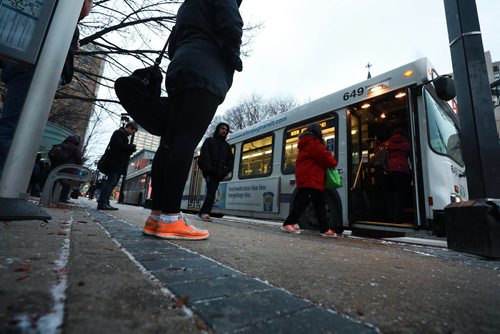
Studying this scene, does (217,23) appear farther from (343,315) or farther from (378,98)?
(378,98)

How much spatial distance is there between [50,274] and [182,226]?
3.96 ft

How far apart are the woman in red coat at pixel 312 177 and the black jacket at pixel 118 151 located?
143 inches

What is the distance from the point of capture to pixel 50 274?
0.80 metres

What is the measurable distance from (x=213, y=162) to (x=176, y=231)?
3.33 metres

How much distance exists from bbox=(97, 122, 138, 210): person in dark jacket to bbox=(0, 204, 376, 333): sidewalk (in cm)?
466

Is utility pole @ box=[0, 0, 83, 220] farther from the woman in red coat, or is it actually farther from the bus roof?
the bus roof

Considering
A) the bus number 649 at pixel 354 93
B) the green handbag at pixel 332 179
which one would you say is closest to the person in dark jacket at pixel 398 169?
the bus number 649 at pixel 354 93

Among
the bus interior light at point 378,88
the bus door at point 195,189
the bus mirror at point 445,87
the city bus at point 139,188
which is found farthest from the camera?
the city bus at point 139,188

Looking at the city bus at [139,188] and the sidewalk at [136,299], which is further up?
the city bus at [139,188]

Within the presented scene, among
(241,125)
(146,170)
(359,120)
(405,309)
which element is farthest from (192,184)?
(241,125)

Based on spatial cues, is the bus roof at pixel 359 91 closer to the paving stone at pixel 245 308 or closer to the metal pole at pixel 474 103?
the metal pole at pixel 474 103

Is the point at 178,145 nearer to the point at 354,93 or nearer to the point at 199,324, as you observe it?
the point at 199,324

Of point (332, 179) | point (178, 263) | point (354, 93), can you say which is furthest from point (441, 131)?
point (178, 263)

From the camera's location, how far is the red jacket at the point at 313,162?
3.96 meters
